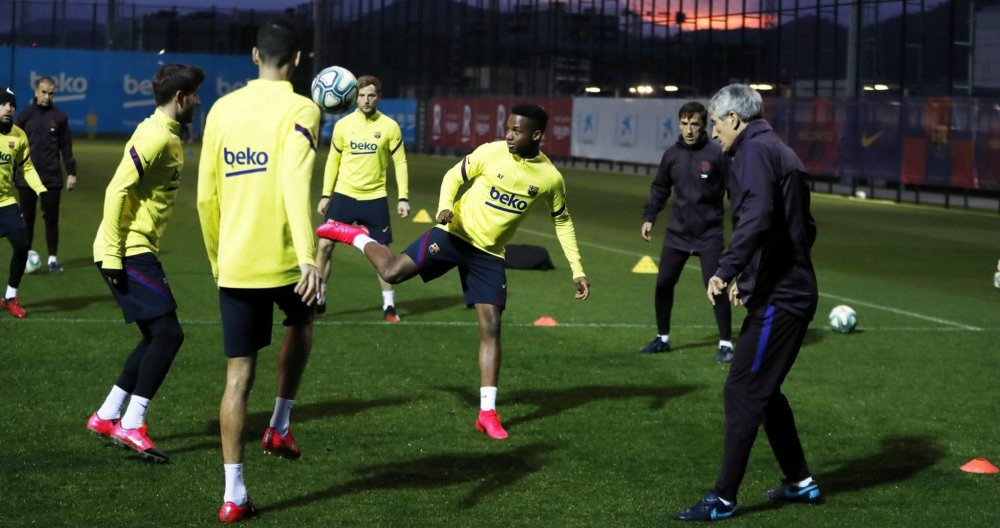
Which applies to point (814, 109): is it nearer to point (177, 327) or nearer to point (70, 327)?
point (70, 327)

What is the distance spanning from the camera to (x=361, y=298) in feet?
51.1

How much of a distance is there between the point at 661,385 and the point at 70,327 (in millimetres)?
5500

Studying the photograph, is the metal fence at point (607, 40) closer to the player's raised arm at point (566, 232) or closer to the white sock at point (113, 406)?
the player's raised arm at point (566, 232)

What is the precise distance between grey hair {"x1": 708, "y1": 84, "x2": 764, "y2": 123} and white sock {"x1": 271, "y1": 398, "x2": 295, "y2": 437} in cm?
285

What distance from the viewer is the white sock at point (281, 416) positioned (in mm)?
7965

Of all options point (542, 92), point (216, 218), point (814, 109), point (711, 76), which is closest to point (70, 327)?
point (216, 218)

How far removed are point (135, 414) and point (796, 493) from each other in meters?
3.64

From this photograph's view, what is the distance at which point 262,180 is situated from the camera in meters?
6.54

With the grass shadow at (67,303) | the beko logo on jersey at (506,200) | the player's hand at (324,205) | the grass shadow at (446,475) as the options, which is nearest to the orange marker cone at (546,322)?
the player's hand at (324,205)

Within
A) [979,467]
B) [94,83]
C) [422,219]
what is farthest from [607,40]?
[979,467]

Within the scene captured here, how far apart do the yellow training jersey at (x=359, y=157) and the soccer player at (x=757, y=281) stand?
744 centimetres

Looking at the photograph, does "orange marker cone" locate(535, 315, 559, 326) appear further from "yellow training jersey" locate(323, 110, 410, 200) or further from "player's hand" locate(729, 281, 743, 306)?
"player's hand" locate(729, 281, 743, 306)

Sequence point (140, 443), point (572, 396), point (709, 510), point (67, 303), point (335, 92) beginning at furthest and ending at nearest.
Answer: point (67, 303) → point (572, 396) → point (335, 92) → point (140, 443) → point (709, 510)

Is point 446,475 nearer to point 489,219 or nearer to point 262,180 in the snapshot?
point 489,219
